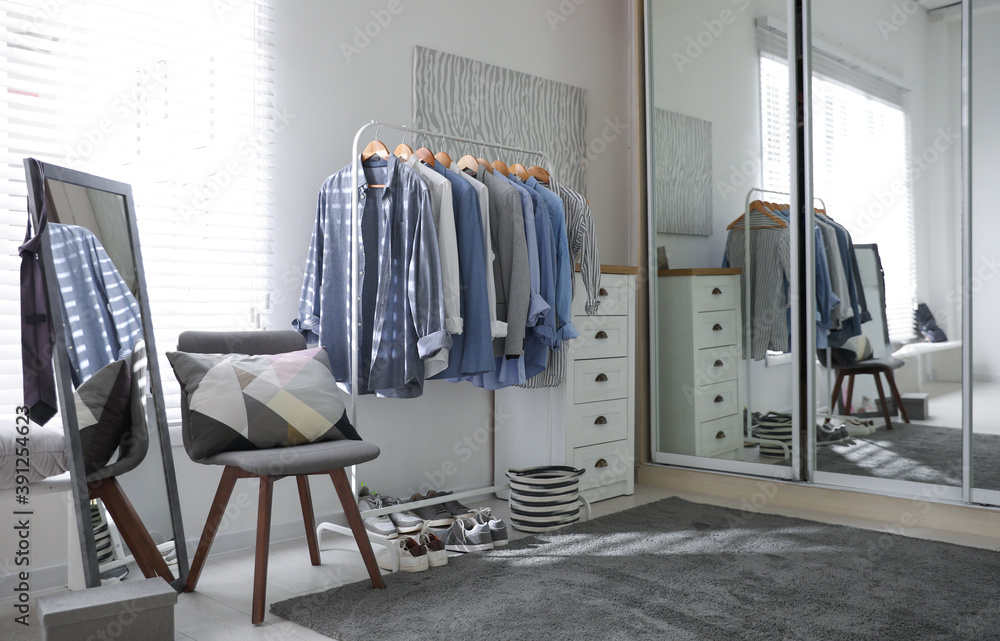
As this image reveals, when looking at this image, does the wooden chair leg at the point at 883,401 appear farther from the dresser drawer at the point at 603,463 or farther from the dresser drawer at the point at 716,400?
the dresser drawer at the point at 603,463

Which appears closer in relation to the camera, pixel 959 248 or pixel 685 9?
pixel 959 248

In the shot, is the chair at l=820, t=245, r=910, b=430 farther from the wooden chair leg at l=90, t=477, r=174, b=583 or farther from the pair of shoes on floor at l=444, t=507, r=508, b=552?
the wooden chair leg at l=90, t=477, r=174, b=583

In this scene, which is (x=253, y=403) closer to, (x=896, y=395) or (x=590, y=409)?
(x=590, y=409)

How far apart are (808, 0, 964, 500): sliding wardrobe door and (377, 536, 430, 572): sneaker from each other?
72.0 inches

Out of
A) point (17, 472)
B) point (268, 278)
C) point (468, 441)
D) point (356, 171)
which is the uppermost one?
point (356, 171)

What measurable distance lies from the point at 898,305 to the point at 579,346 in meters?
1.29

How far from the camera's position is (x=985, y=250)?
298 cm

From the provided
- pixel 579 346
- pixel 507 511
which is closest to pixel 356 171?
pixel 579 346

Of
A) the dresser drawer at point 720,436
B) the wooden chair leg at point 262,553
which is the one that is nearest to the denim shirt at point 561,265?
the dresser drawer at point 720,436

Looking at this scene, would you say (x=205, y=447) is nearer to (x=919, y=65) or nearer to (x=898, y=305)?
(x=898, y=305)

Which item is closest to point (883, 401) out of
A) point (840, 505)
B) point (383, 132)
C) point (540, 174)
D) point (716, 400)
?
point (840, 505)

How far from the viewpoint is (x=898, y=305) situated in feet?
10.5

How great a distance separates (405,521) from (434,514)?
0.51ft

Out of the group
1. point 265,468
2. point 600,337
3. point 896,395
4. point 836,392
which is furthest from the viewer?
point 600,337
